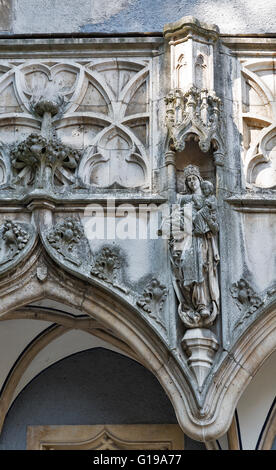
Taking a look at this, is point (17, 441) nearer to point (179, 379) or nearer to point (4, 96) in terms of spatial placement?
point (179, 379)

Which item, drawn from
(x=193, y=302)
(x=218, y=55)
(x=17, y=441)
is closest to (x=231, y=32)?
(x=218, y=55)

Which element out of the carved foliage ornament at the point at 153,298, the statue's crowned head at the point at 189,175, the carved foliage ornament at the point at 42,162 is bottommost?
the carved foliage ornament at the point at 153,298

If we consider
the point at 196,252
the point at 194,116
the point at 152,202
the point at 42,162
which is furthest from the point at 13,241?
the point at 194,116

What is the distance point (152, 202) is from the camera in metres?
11.4

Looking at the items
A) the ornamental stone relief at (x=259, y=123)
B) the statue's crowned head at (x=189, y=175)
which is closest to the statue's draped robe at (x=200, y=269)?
the statue's crowned head at (x=189, y=175)

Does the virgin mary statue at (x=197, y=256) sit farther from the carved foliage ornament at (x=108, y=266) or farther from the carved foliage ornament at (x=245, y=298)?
the carved foliage ornament at (x=108, y=266)

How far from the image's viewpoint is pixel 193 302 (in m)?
10.8

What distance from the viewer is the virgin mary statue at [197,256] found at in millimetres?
10734

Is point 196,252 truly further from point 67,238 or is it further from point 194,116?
point 194,116

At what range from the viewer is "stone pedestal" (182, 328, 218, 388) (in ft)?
34.6

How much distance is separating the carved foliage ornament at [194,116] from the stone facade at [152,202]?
1 cm

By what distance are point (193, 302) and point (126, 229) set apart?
Result: 1.07m

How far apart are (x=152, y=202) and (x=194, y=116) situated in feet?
3.19

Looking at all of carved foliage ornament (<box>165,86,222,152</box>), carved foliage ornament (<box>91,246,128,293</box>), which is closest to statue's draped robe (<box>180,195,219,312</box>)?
carved foliage ornament (<box>91,246,128,293</box>)
